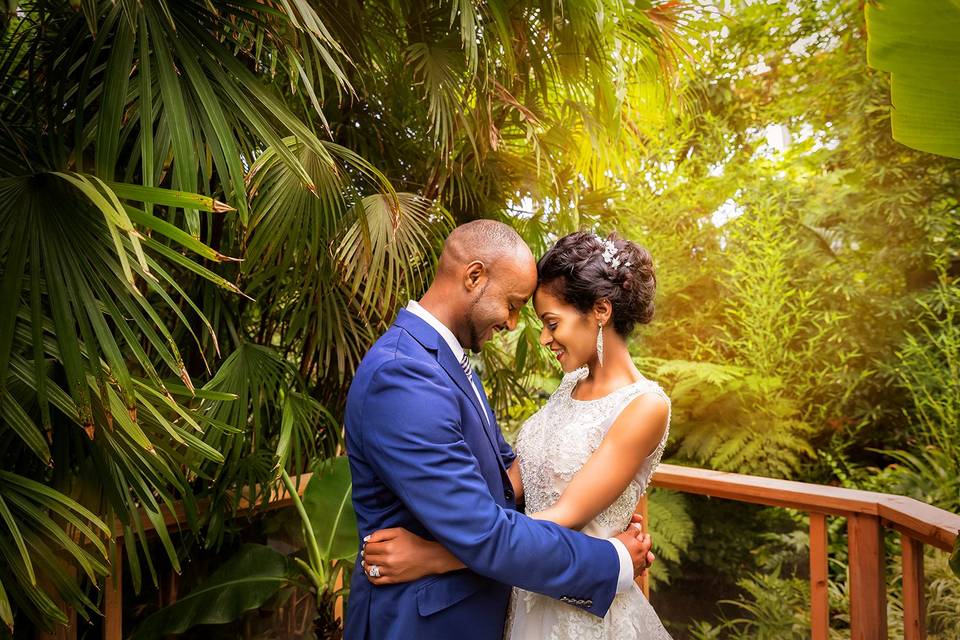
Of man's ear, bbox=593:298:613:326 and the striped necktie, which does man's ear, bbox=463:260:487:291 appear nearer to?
the striped necktie

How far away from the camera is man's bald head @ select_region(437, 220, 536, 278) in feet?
4.73

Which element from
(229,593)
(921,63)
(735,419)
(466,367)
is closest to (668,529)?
(735,419)

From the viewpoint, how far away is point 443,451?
46.9 inches

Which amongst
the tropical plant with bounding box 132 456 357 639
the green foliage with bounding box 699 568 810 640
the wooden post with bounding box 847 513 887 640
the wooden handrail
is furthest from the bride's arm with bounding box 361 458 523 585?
the green foliage with bounding box 699 568 810 640

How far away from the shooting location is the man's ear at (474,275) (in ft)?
4.70

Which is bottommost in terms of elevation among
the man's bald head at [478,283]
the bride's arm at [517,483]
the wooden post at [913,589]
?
the wooden post at [913,589]

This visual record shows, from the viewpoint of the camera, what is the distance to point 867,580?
6.15 ft

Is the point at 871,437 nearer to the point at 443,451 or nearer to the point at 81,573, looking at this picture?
the point at 443,451

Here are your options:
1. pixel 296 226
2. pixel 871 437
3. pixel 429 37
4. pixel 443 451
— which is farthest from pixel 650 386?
pixel 871 437

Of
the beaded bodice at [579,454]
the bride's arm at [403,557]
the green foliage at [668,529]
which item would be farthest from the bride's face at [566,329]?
the green foliage at [668,529]

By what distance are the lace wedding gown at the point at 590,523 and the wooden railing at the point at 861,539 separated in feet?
2.11

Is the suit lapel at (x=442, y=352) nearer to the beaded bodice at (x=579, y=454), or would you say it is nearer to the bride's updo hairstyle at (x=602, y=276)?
the beaded bodice at (x=579, y=454)

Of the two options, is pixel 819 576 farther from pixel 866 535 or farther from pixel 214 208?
pixel 214 208

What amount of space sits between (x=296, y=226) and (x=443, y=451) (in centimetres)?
103
